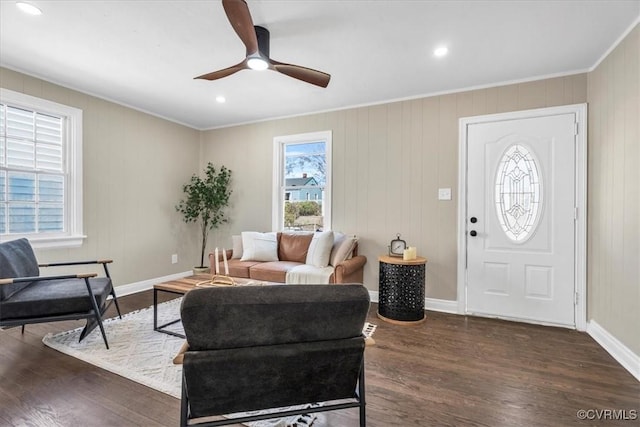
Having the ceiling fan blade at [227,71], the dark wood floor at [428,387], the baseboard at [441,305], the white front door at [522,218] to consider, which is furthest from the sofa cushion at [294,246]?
the ceiling fan blade at [227,71]

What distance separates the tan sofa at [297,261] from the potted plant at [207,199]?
2.69 ft

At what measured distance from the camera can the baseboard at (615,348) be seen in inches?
83.2

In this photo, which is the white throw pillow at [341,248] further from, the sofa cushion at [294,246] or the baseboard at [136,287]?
the baseboard at [136,287]

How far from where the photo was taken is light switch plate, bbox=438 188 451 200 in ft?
11.3

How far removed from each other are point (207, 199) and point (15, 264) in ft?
7.75

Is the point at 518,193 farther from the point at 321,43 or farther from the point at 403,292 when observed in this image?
the point at 321,43

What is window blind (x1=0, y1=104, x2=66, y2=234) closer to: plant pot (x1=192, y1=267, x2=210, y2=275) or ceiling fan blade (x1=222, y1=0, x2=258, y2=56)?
plant pot (x1=192, y1=267, x2=210, y2=275)

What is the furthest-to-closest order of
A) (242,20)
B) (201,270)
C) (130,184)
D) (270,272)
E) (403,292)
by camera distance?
(201,270)
(130,184)
(270,272)
(403,292)
(242,20)

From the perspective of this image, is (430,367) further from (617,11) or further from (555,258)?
(617,11)

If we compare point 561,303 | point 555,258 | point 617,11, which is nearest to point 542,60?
point 617,11

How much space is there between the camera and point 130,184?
13.4 feet

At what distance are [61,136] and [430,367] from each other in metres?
4.41

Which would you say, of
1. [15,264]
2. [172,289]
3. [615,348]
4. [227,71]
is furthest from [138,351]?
[615,348]

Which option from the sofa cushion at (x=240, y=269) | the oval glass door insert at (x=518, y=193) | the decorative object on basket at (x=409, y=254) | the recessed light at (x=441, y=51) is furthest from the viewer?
the sofa cushion at (x=240, y=269)
